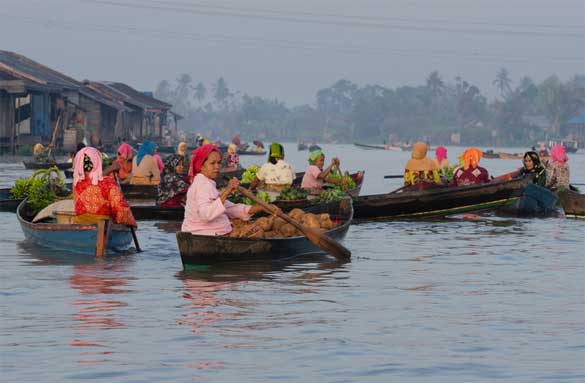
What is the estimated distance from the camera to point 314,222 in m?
15.0

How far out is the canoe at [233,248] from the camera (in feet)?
42.8

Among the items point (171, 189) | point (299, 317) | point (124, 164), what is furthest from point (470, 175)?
point (299, 317)

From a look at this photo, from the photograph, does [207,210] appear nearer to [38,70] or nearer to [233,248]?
[233,248]

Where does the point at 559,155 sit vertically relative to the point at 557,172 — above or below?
above

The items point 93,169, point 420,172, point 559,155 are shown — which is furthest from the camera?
point 559,155

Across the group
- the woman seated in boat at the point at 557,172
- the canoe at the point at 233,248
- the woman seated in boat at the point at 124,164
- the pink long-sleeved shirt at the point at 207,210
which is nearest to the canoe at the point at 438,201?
the woman seated in boat at the point at 557,172

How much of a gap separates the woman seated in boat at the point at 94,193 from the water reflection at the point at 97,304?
0.58 m

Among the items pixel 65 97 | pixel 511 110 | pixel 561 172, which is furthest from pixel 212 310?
pixel 511 110

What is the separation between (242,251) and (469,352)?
4878 millimetres

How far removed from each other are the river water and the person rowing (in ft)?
1.77

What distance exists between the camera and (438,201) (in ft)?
69.4

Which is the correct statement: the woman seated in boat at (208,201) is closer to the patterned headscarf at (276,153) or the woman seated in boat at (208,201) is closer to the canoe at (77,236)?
the canoe at (77,236)

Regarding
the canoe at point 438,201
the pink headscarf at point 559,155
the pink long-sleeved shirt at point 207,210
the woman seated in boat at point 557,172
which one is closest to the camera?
the pink long-sleeved shirt at point 207,210

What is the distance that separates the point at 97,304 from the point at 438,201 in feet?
36.1
